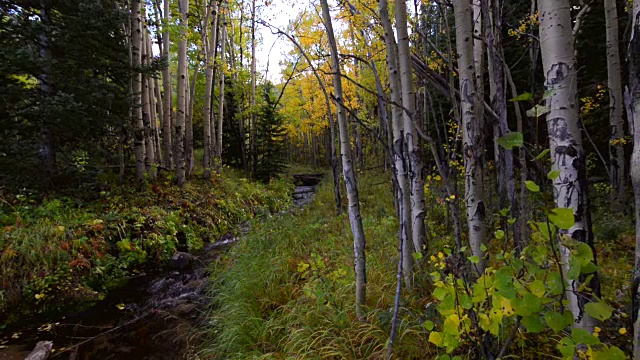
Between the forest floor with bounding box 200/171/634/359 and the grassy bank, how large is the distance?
1.79 metres

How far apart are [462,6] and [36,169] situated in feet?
24.7

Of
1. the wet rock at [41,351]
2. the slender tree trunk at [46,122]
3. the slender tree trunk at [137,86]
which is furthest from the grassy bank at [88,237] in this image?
the wet rock at [41,351]

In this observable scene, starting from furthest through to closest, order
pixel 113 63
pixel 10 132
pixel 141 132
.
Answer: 1. pixel 141 132
2. pixel 113 63
3. pixel 10 132

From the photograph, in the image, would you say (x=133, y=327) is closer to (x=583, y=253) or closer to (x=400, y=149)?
(x=400, y=149)

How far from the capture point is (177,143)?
8516 mm

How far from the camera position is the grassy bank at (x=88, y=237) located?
4352mm

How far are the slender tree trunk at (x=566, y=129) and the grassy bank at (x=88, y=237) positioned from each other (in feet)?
18.7

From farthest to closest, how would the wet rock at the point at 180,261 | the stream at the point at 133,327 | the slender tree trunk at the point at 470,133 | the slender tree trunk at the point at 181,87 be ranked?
the slender tree trunk at the point at 181,87 < the wet rock at the point at 180,261 < the stream at the point at 133,327 < the slender tree trunk at the point at 470,133

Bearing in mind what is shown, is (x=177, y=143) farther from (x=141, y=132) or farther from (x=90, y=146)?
(x=90, y=146)

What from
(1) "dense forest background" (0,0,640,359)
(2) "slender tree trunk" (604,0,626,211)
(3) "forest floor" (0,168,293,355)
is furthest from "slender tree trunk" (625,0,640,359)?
(2) "slender tree trunk" (604,0,626,211)

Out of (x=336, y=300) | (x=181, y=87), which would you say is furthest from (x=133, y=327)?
(x=181, y=87)

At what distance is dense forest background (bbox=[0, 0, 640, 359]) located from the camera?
4.79 feet

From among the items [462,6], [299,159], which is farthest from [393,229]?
[299,159]

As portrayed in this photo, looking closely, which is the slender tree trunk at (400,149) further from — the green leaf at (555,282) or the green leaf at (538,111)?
the green leaf at (555,282)
